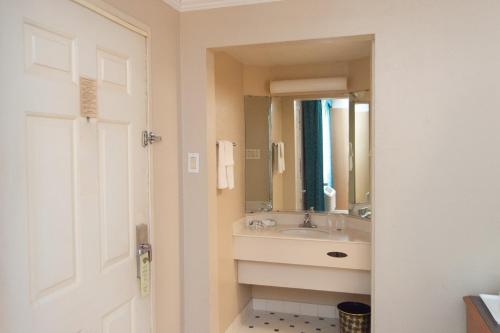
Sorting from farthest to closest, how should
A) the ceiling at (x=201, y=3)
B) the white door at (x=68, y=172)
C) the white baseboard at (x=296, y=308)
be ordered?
the white baseboard at (x=296, y=308) → the ceiling at (x=201, y=3) → the white door at (x=68, y=172)

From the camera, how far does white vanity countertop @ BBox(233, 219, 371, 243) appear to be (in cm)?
289

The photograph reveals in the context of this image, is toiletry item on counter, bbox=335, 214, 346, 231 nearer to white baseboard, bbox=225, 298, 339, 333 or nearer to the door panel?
white baseboard, bbox=225, 298, 339, 333

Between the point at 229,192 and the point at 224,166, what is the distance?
0.41m

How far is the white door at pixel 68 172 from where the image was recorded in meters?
1.30

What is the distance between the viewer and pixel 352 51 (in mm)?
3000

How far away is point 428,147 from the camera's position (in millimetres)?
2062

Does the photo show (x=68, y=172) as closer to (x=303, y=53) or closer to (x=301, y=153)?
(x=303, y=53)

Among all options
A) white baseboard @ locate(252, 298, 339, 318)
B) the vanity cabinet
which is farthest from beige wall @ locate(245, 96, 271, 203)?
the vanity cabinet

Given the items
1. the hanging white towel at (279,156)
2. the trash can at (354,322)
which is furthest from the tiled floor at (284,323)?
the hanging white towel at (279,156)

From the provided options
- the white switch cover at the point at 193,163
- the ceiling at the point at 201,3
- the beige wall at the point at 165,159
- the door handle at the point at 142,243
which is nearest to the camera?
the door handle at the point at 142,243

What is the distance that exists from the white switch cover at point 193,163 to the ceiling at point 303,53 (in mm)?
798

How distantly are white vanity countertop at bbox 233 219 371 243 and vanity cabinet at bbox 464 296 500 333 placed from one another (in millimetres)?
Result: 915

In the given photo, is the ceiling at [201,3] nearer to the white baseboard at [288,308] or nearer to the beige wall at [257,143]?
the beige wall at [257,143]

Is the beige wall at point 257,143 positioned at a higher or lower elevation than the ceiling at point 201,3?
lower
